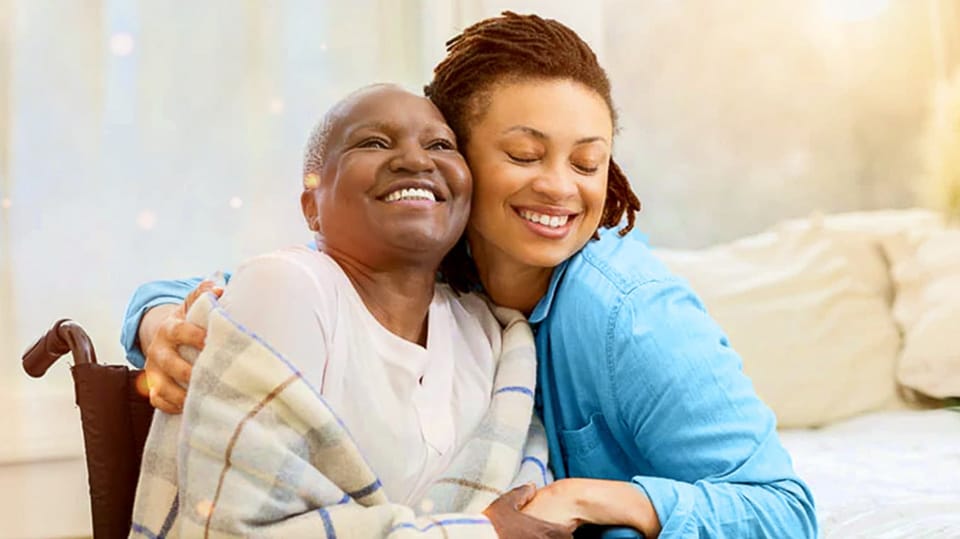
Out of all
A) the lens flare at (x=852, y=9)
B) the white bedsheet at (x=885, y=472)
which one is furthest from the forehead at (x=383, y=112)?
the lens flare at (x=852, y=9)

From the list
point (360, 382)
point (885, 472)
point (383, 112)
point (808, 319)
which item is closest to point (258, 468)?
point (360, 382)

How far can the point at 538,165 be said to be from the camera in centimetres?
114

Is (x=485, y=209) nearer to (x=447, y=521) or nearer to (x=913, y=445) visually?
(x=447, y=521)

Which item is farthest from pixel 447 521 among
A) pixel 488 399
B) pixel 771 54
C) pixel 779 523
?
pixel 771 54

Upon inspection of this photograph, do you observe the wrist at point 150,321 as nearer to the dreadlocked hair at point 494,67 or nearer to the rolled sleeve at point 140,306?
the rolled sleeve at point 140,306

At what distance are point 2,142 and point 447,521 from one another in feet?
4.71

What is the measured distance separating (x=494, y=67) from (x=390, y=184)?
243mm

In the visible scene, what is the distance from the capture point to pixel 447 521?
866 millimetres

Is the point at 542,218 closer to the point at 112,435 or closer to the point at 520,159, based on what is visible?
the point at 520,159

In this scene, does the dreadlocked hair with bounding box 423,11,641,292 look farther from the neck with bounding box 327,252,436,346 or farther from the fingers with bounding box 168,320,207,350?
the fingers with bounding box 168,320,207,350

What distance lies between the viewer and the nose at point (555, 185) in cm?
112

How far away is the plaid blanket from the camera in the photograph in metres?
0.83

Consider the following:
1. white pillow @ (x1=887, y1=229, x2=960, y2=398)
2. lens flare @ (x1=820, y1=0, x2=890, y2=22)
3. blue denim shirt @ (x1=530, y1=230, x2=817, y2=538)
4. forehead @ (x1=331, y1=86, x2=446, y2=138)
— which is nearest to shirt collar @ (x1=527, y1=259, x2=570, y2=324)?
blue denim shirt @ (x1=530, y1=230, x2=817, y2=538)

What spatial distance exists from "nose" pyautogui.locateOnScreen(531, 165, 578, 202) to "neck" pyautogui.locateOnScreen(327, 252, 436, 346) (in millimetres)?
153
